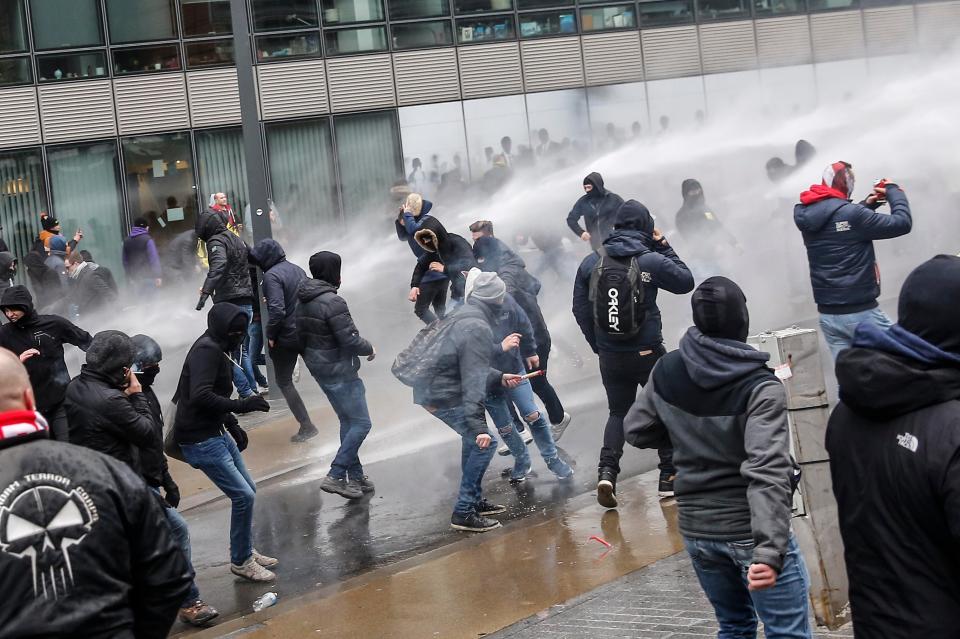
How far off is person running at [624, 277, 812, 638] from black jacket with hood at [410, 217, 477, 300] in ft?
21.7

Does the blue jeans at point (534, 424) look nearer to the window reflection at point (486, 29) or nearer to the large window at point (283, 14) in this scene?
the large window at point (283, 14)

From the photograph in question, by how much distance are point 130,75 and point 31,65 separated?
1.57 m

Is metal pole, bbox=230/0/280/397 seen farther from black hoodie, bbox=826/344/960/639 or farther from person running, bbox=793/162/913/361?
black hoodie, bbox=826/344/960/639

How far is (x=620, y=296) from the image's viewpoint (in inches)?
295

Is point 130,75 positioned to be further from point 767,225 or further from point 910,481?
point 910,481

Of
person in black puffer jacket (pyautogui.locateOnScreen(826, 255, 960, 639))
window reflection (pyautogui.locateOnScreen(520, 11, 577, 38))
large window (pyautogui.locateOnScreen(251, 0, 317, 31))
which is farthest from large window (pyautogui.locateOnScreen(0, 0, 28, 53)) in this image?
person in black puffer jacket (pyautogui.locateOnScreen(826, 255, 960, 639))

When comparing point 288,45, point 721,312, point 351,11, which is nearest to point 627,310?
point 721,312

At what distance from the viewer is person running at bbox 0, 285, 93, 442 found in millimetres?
8062

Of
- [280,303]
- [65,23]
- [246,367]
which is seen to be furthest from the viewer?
[65,23]

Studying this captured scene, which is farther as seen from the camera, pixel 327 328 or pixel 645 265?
pixel 327 328

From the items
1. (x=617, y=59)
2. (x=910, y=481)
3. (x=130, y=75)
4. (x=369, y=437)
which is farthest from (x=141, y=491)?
(x=617, y=59)

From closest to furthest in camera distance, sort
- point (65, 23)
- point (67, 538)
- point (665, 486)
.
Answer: point (67, 538)
point (665, 486)
point (65, 23)

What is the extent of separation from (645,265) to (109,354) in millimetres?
3393

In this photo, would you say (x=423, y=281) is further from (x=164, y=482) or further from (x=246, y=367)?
(x=164, y=482)
